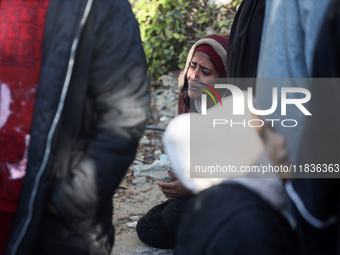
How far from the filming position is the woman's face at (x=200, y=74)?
2.90 metres

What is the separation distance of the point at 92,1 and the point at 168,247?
6.11 feet

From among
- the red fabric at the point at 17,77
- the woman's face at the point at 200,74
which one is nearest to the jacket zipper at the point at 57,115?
the red fabric at the point at 17,77

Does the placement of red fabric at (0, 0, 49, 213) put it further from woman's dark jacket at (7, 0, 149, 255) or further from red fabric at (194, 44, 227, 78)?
red fabric at (194, 44, 227, 78)

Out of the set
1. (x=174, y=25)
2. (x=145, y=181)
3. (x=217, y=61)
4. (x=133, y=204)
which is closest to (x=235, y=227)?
(x=217, y=61)

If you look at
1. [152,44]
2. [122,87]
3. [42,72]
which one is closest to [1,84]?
[42,72]

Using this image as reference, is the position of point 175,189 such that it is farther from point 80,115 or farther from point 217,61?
point 80,115

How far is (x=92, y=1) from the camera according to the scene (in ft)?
4.42

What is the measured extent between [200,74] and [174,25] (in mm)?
2512

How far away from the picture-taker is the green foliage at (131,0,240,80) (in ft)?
16.9

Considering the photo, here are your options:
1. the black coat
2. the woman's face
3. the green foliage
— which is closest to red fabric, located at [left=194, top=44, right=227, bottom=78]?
the woman's face

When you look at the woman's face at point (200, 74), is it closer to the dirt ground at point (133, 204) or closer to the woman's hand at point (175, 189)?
the woman's hand at point (175, 189)

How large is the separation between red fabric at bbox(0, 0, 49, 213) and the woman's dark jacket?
0.14ft

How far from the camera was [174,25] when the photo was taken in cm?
528

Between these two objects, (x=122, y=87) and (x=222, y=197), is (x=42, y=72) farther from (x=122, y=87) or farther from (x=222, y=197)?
(x=222, y=197)
